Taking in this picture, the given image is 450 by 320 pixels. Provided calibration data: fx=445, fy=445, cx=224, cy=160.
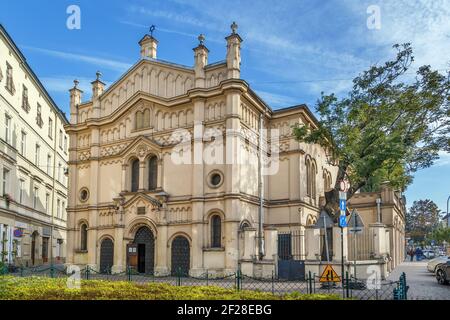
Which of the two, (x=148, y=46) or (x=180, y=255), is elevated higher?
(x=148, y=46)

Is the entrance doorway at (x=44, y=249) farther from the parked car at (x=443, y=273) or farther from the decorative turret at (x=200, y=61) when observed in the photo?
the parked car at (x=443, y=273)

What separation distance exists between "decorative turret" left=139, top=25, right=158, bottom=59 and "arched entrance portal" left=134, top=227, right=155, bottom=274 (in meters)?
12.1

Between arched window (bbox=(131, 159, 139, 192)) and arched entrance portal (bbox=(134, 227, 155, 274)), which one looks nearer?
arched entrance portal (bbox=(134, 227, 155, 274))

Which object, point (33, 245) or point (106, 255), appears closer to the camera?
point (106, 255)

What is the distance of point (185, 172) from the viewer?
27297mm

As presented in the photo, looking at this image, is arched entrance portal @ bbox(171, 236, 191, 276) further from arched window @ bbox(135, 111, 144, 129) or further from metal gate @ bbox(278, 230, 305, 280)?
arched window @ bbox(135, 111, 144, 129)

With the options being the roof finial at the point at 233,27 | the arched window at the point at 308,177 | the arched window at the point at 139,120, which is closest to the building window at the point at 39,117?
the arched window at the point at 139,120

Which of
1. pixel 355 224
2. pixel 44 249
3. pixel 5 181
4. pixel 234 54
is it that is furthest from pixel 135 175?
pixel 44 249

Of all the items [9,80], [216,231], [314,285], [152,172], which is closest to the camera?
[314,285]

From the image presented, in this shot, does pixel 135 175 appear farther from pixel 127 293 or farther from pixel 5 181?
pixel 127 293

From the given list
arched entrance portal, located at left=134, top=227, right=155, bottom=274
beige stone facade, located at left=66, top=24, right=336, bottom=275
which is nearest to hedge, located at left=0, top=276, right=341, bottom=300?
beige stone facade, located at left=66, top=24, right=336, bottom=275

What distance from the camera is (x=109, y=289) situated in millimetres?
14297

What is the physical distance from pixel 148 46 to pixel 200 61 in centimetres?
569

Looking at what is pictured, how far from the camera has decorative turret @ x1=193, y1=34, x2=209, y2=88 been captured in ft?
90.2
